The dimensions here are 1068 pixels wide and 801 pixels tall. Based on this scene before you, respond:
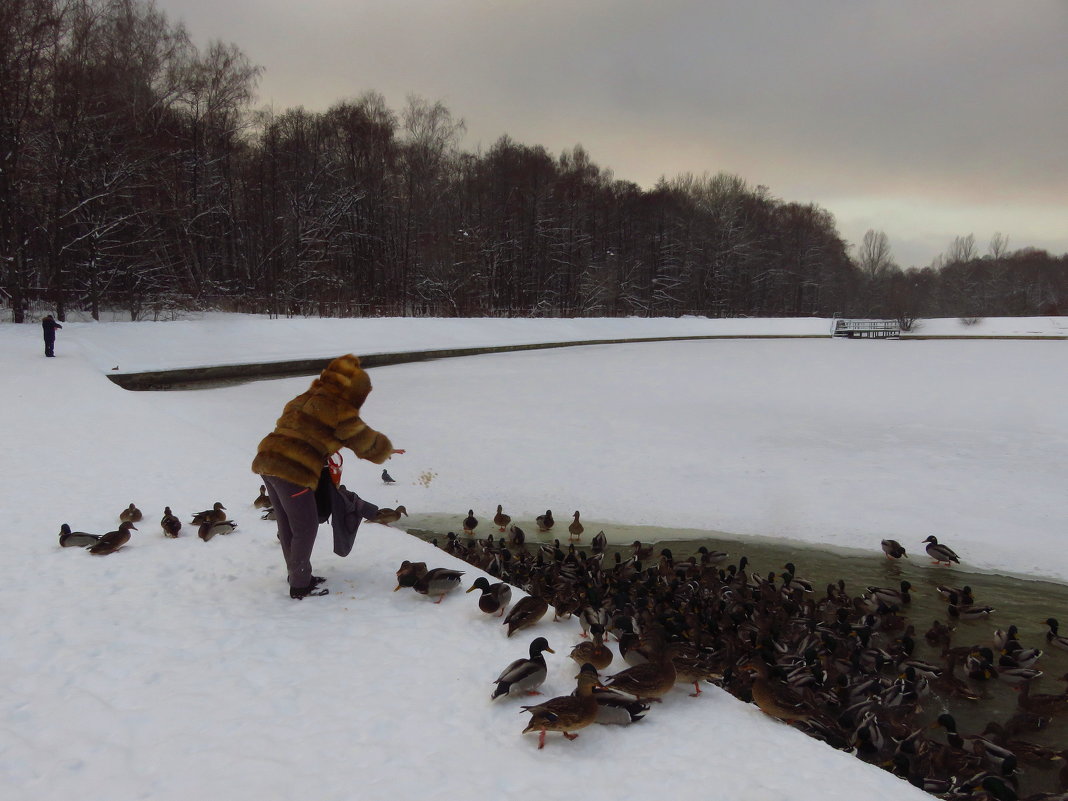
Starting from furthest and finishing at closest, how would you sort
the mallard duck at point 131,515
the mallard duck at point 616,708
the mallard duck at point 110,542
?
1. the mallard duck at point 131,515
2. the mallard duck at point 110,542
3. the mallard duck at point 616,708

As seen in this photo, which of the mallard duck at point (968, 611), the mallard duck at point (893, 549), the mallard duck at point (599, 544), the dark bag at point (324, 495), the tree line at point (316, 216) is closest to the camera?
the dark bag at point (324, 495)

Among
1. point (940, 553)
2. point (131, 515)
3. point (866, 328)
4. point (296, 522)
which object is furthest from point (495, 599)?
point (866, 328)

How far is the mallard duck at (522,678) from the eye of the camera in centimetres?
347

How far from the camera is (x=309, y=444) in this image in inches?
177

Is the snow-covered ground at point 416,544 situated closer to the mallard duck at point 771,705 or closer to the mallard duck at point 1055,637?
the mallard duck at point 771,705

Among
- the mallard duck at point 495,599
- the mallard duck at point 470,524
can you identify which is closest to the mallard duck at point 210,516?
the mallard duck at point 470,524

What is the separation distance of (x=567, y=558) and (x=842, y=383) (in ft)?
53.5

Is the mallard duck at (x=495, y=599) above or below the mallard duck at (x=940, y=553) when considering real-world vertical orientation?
above

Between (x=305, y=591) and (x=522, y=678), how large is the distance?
2163 mm

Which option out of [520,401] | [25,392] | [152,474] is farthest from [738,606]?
[25,392]

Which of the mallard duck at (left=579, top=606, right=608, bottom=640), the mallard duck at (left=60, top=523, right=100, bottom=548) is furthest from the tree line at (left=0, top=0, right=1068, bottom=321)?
the mallard duck at (left=579, top=606, right=608, bottom=640)

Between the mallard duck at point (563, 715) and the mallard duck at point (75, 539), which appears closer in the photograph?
the mallard duck at point (563, 715)

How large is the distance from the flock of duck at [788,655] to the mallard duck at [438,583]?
0.04 feet

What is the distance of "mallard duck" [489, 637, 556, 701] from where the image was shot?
347 cm
